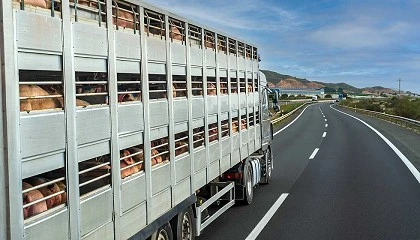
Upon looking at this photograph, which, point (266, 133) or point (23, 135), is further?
point (266, 133)

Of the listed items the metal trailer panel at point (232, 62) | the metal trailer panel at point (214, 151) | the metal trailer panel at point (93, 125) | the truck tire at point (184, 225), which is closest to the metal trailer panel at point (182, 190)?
the truck tire at point (184, 225)

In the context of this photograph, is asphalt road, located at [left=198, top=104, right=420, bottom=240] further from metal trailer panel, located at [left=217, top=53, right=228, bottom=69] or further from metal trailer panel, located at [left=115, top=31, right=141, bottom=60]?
metal trailer panel, located at [left=115, top=31, right=141, bottom=60]

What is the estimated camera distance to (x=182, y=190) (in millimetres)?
6223

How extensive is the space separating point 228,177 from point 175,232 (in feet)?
12.3

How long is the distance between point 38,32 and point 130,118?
1.54 metres

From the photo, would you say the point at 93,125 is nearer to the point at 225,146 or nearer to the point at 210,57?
the point at 210,57

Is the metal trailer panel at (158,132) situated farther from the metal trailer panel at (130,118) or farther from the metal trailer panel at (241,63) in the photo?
the metal trailer panel at (241,63)

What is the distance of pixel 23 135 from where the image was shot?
10.2ft

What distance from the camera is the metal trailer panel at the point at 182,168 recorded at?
6.02 metres

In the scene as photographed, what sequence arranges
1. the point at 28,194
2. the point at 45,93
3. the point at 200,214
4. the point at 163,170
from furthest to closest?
the point at 200,214 < the point at 163,170 < the point at 45,93 < the point at 28,194

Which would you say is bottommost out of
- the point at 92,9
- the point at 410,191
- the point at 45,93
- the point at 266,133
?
the point at 410,191

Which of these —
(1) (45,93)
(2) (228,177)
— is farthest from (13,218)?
(2) (228,177)

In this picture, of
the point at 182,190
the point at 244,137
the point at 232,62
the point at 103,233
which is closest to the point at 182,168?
the point at 182,190

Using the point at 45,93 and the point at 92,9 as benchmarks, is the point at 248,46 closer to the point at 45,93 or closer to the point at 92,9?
the point at 92,9
